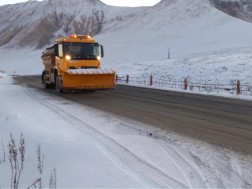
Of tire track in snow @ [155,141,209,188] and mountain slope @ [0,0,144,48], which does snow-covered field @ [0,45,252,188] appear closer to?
tire track in snow @ [155,141,209,188]

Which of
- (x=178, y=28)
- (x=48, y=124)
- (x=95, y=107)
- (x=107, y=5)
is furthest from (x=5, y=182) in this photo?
(x=107, y=5)

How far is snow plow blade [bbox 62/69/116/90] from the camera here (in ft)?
62.5

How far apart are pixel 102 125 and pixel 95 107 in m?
4.29

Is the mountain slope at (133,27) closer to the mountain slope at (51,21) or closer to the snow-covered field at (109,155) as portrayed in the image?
the mountain slope at (51,21)

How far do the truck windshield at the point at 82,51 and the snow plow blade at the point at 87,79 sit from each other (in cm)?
112

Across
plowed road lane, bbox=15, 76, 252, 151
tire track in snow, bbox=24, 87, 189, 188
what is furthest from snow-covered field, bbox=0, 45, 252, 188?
plowed road lane, bbox=15, 76, 252, 151

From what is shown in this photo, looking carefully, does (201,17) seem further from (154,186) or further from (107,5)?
(154,186)

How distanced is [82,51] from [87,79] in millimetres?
1784

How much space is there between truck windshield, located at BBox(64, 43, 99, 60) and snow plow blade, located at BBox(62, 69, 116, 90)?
1.12 meters

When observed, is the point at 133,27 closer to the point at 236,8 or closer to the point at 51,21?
the point at 236,8

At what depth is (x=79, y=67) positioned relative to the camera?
19.8 meters

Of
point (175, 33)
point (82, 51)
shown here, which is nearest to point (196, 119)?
point (82, 51)

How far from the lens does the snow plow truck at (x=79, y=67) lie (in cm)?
1922

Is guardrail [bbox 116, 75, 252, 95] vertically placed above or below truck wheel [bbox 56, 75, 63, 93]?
below
